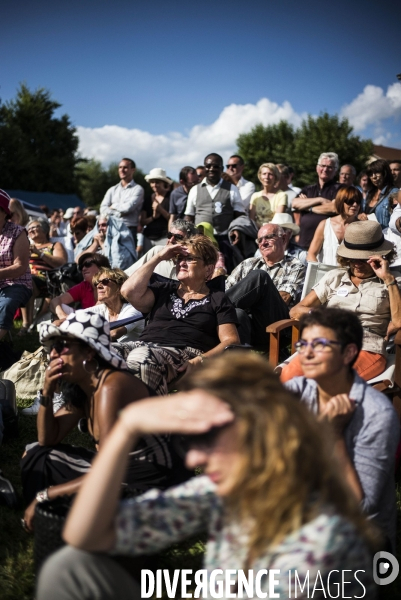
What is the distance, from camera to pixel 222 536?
175 centimetres

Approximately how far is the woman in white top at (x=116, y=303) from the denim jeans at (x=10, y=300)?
3.22 ft

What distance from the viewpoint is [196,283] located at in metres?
4.77

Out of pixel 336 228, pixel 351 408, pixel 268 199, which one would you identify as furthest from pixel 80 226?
pixel 351 408

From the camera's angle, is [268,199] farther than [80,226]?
No

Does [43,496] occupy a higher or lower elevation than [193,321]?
lower

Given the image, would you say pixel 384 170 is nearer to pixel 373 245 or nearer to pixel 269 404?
pixel 373 245

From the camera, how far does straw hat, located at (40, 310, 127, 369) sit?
2896mm

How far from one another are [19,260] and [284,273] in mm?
2745

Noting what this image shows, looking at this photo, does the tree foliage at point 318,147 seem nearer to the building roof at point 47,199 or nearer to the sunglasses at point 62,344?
the building roof at point 47,199

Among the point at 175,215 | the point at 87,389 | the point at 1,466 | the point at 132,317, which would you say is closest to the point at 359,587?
the point at 87,389

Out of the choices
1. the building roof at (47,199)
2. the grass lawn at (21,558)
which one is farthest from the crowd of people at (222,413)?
the building roof at (47,199)

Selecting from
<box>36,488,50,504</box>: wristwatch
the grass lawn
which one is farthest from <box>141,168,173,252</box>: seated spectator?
<box>36,488,50,504</box>: wristwatch

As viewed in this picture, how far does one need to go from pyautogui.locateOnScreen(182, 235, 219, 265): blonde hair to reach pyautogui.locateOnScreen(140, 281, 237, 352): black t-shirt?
28 centimetres

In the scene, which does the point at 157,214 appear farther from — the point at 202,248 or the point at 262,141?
the point at 262,141
